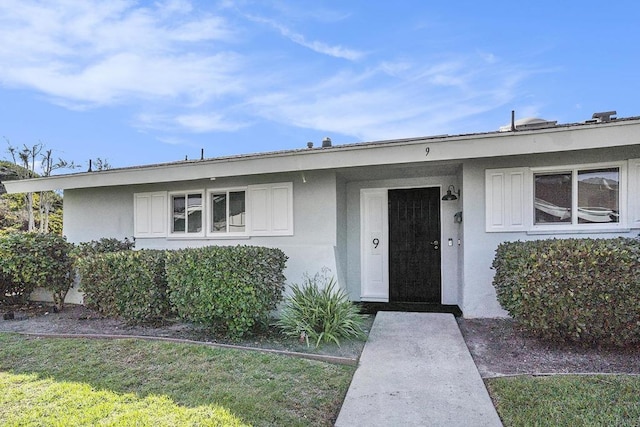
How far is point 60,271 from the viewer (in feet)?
24.9

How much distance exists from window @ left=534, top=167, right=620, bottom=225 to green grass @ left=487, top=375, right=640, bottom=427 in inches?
110

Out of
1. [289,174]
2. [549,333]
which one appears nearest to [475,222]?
[549,333]

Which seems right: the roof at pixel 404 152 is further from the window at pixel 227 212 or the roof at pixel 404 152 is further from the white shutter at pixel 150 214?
the window at pixel 227 212

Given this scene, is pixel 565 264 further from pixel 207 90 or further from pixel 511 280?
pixel 207 90

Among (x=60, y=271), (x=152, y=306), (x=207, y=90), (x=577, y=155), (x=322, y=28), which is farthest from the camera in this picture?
(x=207, y=90)

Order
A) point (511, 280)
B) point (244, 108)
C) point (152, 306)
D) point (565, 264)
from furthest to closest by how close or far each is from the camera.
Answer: point (244, 108) < point (152, 306) < point (511, 280) < point (565, 264)

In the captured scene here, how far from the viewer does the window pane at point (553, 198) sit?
586 cm

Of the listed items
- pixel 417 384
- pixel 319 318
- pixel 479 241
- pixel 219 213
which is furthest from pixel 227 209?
pixel 417 384

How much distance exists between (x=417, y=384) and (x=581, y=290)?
2.40 meters

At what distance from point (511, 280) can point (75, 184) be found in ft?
28.4

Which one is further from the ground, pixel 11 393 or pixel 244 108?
pixel 244 108

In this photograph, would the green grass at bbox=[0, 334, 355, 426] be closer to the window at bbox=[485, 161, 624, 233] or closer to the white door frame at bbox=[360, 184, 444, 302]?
the white door frame at bbox=[360, 184, 444, 302]

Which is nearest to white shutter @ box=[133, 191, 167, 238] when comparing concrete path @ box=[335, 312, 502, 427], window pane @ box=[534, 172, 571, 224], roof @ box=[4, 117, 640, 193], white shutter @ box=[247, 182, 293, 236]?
roof @ box=[4, 117, 640, 193]

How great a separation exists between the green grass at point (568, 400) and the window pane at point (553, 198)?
2777 millimetres
